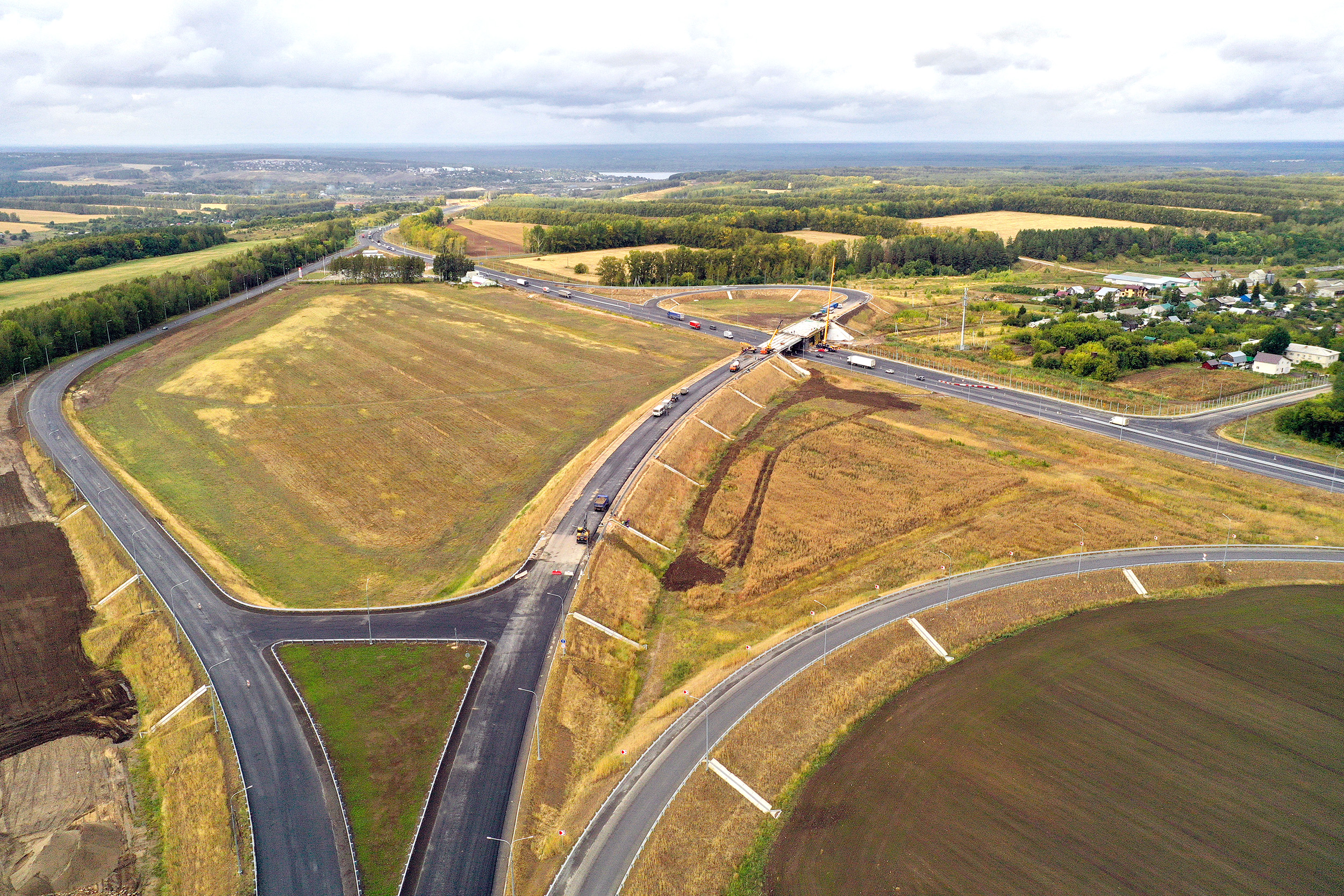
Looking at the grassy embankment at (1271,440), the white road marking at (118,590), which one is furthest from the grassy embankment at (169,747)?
the grassy embankment at (1271,440)

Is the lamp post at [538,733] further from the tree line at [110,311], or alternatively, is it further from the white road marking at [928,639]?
the tree line at [110,311]

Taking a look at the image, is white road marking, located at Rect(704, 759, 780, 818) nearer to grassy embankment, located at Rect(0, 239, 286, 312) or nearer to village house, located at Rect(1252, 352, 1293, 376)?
village house, located at Rect(1252, 352, 1293, 376)

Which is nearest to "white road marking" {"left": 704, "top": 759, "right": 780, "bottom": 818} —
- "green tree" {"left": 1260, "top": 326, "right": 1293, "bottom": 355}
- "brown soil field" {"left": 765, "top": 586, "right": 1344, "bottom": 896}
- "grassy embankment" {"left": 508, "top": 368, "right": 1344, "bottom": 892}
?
"brown soil field" {"left": 765, "top": 586, "right": 1344, "bottom": 896}

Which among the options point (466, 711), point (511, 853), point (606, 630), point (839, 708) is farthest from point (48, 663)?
point (839, 708)

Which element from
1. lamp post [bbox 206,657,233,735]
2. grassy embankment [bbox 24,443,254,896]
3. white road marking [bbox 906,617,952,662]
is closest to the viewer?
grassy embankment [bbox 24,443,254,896]

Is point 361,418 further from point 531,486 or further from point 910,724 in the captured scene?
point 910,724

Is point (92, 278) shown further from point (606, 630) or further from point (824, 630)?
point (824, 630)
